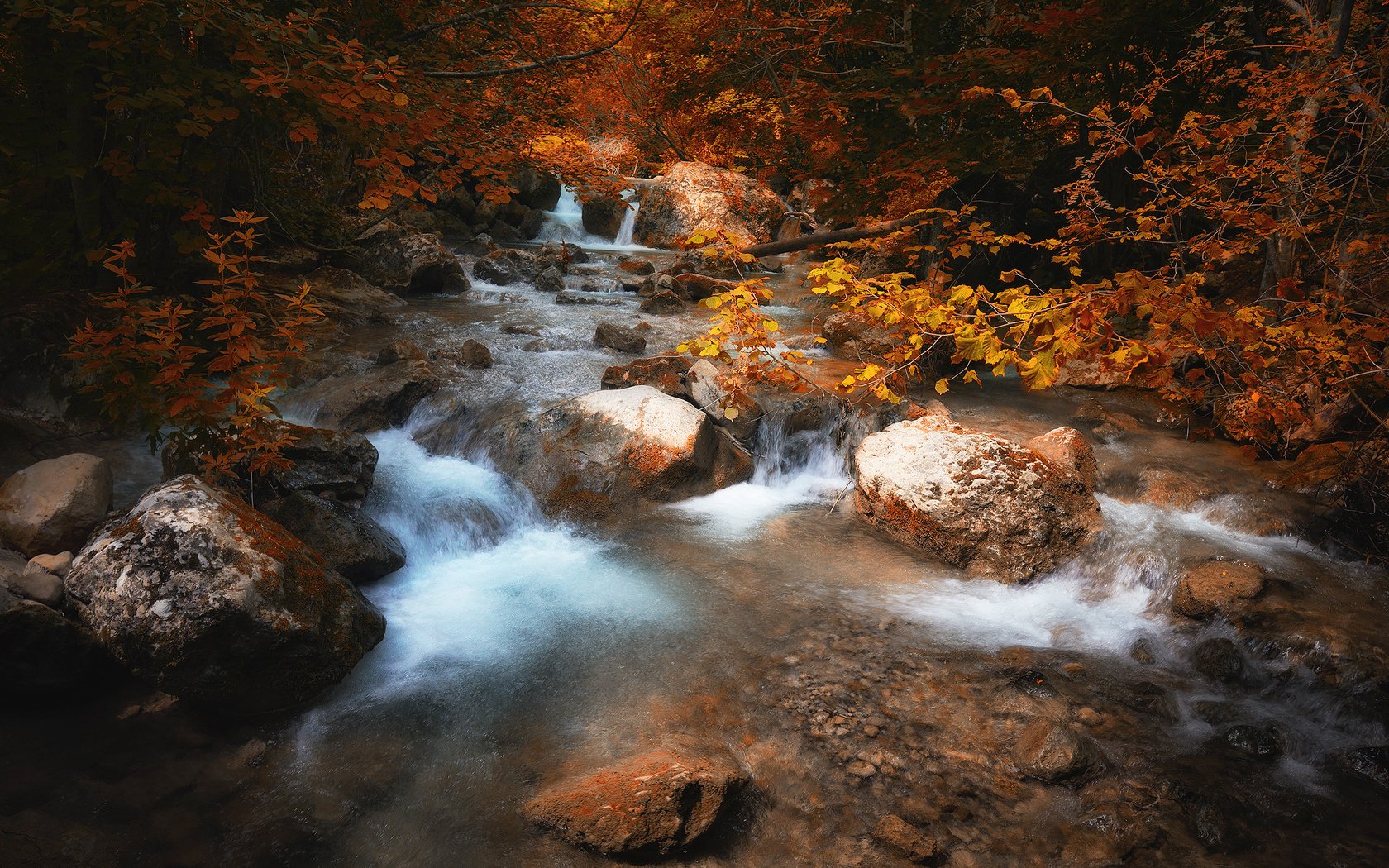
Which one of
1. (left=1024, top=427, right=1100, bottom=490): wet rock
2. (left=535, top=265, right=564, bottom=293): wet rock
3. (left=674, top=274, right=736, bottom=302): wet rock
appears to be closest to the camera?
(left=1024, top=427, right=1100, bottom=490): wet rock

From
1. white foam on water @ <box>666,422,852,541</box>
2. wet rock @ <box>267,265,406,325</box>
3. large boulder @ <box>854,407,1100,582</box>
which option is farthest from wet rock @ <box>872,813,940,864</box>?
wet rock @ <box>267,265,406,325</box>

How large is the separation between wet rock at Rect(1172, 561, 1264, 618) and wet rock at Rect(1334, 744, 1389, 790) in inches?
44.4

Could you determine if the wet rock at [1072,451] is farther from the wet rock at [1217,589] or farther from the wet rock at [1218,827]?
the wet rock at [1218,827]

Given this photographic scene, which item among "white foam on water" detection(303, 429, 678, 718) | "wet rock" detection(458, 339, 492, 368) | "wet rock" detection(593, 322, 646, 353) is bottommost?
"white foam on water" detection(303, 429, 678, 718)

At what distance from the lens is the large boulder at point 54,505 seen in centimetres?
393

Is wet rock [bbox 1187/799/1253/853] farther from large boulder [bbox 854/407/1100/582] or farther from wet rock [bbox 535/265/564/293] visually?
wet rock [bbox 535/265/564/293]

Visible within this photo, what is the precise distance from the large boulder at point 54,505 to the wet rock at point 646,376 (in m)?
4.91

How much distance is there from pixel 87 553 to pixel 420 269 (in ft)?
31.5

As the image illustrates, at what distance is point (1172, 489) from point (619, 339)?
710 centimetres

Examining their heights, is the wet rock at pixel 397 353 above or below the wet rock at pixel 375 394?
above

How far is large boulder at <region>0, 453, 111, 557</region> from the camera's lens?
3.93 m

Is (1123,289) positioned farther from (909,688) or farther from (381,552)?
(381,552)

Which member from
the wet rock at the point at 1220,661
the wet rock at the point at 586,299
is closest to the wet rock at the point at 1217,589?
the wet rock at the point at 1220,661

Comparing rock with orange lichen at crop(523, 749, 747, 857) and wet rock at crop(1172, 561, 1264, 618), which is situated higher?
wet rock at crop(1172, 561, 1264, 618)
